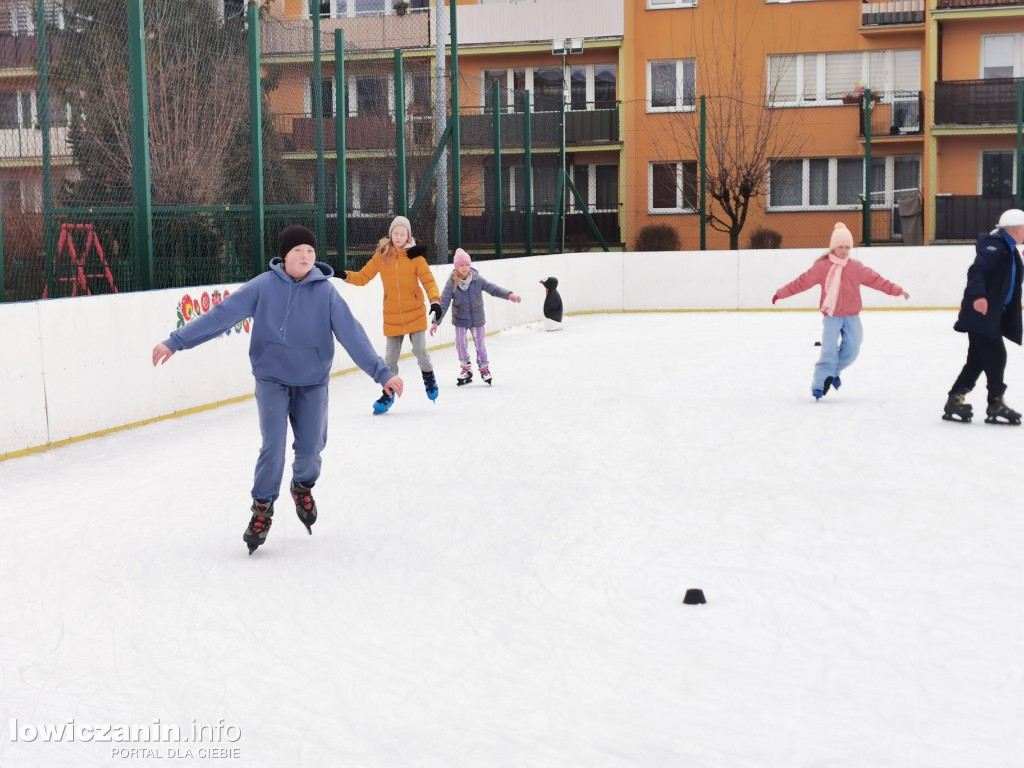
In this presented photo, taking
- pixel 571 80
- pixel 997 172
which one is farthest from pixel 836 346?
pixel 571 80

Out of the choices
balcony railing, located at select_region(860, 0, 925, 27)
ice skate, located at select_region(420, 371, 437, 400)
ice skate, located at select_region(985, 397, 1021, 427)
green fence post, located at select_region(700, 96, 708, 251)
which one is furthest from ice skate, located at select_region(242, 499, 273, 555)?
balcony railing, located at select_region(860, 0, 925, 27)

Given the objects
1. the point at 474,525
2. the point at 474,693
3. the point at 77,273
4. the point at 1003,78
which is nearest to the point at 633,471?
the point at 474,525

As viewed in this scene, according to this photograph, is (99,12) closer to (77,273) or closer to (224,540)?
(77,273)

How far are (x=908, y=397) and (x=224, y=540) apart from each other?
680 cm

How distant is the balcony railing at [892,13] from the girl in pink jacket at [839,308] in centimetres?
2531

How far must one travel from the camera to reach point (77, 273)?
11.5 meters

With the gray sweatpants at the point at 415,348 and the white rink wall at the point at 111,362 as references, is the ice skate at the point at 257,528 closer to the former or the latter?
the white rink wall at the point at 111,362

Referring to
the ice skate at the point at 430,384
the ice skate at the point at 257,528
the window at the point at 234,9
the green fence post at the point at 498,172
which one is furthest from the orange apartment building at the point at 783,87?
the ice skate at the point at 257,528

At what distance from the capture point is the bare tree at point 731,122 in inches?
1184

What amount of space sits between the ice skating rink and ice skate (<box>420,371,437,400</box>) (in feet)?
3.96

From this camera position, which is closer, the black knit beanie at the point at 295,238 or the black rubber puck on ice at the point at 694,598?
the black rubber puck on ice at the point at 694,598

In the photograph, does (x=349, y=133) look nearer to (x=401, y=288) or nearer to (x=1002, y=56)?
(x=401, y=288)

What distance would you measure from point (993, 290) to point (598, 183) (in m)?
27.4

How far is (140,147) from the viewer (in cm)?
1208
